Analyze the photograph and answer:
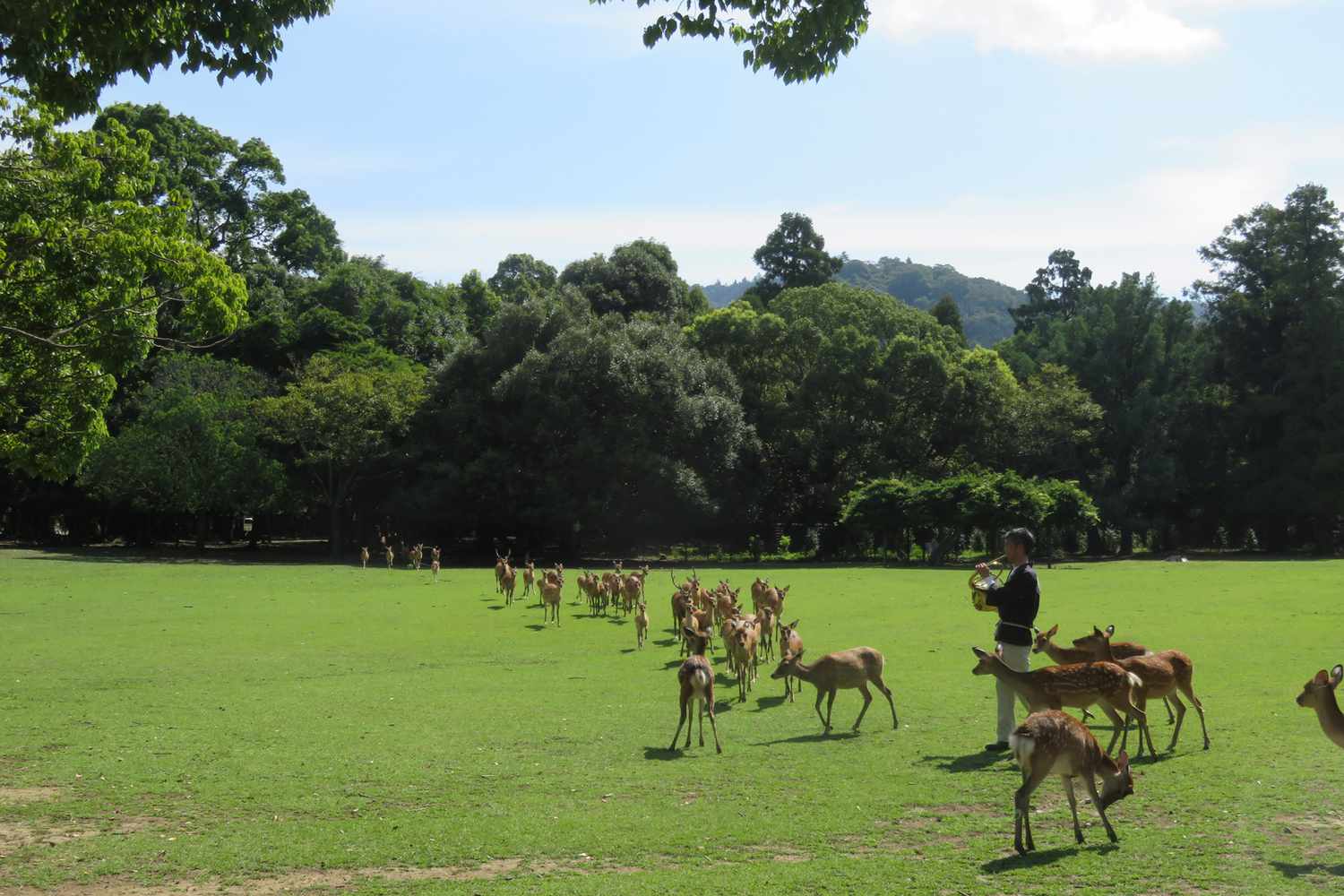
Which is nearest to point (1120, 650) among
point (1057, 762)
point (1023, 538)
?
point (1023, 538)

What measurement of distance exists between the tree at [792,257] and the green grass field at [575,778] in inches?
2866

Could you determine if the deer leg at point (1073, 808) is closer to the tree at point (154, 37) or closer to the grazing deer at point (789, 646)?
the grazing deer at point (789, 646)

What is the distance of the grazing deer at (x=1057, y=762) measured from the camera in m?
7.80

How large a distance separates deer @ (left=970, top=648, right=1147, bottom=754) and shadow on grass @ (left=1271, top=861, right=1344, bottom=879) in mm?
2682

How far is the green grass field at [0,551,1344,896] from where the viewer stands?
24.9 ft

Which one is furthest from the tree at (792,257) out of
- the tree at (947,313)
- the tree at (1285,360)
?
the tree at (1285,360)

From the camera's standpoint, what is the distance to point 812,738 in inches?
475

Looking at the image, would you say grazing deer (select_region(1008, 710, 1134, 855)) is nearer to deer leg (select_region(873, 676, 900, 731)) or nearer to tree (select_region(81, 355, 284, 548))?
deer leg (select_region(873, 676, 900, 731))

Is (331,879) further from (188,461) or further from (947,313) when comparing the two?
(947,313)

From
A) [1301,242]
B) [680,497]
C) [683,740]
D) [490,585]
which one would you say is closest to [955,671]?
[683,740]

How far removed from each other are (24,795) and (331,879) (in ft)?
12.8

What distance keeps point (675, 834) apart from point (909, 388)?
153 feet

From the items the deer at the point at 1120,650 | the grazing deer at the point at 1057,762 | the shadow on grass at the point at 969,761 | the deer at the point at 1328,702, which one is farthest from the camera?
the deer at the point at 1120,650

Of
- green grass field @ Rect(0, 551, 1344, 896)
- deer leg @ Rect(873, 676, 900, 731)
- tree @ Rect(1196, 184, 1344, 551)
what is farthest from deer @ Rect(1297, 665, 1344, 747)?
tree @ Rect(1196, 184, 1344, 551)
